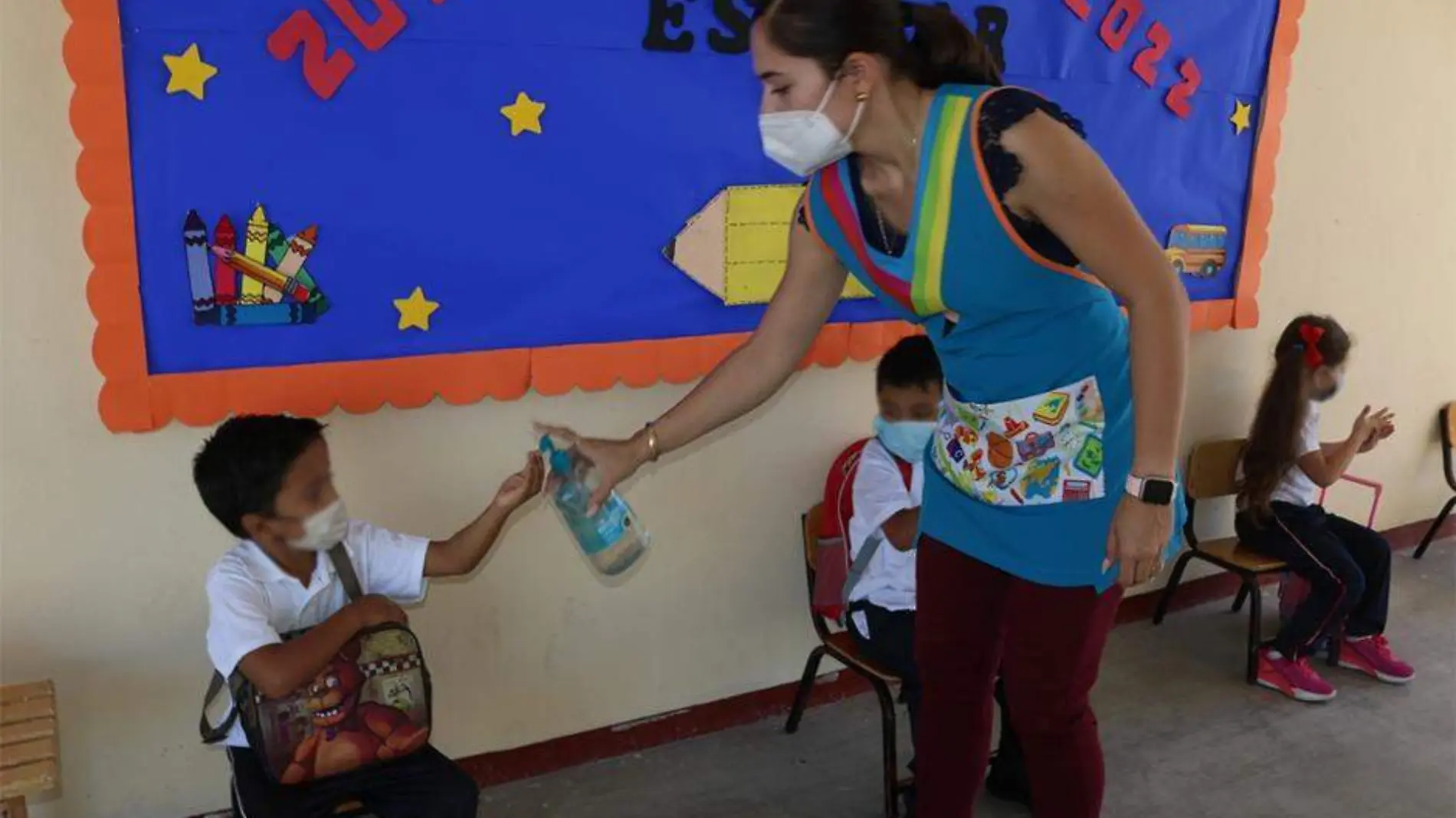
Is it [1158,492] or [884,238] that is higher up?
[884,238]

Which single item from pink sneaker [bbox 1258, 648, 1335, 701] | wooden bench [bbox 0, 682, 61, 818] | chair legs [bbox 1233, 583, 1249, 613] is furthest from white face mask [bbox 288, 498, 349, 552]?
chair legs [bbox 1233, 583, 1249, 613]

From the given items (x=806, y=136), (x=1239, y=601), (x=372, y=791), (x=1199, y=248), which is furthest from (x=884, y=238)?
(x=1239, y=601)

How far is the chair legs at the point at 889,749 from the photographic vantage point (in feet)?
8.00

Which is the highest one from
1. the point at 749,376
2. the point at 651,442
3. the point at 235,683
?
the point at 749,376

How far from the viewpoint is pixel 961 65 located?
1523 millimetres

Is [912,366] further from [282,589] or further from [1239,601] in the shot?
[1239,601]

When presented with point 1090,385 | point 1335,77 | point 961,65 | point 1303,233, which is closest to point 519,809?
point 1090,385

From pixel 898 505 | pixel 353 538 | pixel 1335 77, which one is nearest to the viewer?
pixel 353 538

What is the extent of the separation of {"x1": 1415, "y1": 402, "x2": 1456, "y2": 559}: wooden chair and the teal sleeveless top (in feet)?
11.0

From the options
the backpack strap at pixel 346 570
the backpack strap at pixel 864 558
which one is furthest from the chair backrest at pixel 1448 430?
the backpack strap at pixel 346 570

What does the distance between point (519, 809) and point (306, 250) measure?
49.8 inches

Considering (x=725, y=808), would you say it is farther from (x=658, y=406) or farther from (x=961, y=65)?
(x=961, y=65)

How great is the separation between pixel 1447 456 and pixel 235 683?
4.27m

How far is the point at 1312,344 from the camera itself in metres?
3.36
